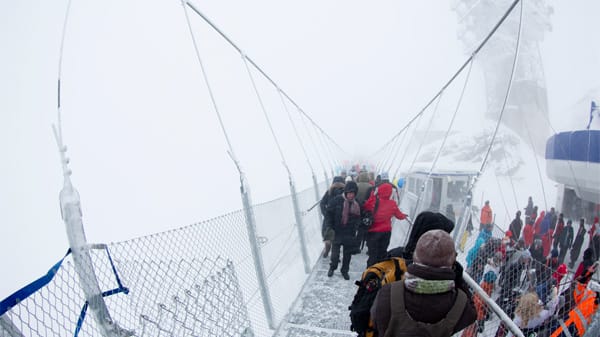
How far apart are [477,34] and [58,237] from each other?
66048 millimetres

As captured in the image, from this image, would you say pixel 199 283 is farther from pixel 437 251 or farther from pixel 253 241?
pixel 437 251

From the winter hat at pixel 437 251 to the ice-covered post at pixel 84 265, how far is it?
64.5 inches

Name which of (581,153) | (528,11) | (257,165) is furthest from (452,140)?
(581,153)

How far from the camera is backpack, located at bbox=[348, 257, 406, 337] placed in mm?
1843

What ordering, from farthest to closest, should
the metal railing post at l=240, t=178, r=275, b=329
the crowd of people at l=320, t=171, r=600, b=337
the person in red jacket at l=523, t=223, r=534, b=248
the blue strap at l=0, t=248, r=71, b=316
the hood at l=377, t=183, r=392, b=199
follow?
the person in red jacket at l=523, t=223, r=534, b=248
the hood at l=377, t=183, r=392, b=199
the metal railing post at l=240, t=178, r=275, b=329
the crowd of people at l=320, t=171, r=600, b=337
the blue strap at l=0, t=248, r=71, b=316

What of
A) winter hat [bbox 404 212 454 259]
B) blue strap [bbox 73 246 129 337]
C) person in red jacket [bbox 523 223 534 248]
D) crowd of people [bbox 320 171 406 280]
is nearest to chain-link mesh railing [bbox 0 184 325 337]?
blue strap [bbox 73 246 129 337]

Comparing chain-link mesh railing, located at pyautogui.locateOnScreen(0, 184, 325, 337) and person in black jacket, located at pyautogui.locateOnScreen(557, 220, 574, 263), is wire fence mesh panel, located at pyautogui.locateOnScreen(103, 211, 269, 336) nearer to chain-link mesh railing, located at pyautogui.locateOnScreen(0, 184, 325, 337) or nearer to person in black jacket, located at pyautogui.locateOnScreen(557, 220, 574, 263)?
chain-link mesh railing, located at pyautogui.locateOnScreen(0, 184, 325, 337)

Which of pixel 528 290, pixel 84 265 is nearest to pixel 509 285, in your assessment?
pixel 528 290

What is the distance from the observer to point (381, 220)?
404 cm

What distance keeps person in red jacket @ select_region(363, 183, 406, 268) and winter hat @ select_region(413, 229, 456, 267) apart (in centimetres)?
249

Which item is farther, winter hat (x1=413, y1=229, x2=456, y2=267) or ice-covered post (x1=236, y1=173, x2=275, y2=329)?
ice-covered post (x1=236, y1=173, x2=275, y2=329)

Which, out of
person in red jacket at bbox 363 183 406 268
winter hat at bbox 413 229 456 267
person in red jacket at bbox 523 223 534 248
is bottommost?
person in red jacket at bbox 523 223 534 248

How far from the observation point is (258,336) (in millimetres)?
3119

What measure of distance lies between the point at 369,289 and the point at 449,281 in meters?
0.56
